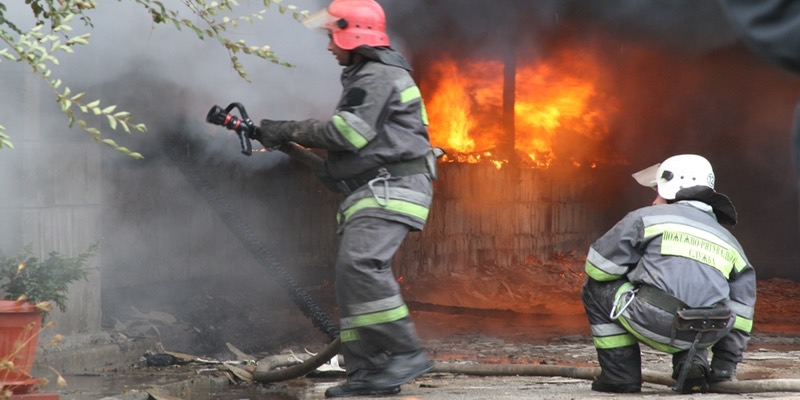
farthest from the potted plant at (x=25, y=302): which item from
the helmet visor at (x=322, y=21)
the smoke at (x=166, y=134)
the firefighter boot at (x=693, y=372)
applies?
the firefighter boot at (x=693, y=372)

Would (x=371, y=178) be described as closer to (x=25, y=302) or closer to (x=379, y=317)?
(x=379, y=317)

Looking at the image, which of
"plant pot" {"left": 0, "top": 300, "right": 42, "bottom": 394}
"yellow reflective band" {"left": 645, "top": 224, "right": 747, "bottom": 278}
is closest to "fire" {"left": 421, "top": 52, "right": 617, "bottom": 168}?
"yellow reflective band" {"left": 645, "top": 224, "right": 747, "bottom": 278}

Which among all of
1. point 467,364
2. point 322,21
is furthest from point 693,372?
Result: point 322,21

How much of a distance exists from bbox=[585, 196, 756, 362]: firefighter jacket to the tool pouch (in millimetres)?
44

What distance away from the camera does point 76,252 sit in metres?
6.52

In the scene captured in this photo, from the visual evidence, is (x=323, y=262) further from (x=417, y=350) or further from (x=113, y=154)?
(x=417, y=350)

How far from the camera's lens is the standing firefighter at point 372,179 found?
4449mm

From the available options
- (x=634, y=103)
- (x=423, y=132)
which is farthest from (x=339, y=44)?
(x=634, y=103)

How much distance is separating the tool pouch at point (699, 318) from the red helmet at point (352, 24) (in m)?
1.89

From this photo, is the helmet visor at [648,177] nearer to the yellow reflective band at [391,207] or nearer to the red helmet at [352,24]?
the yellow reflective band at [391,207]

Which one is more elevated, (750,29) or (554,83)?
(554,83)

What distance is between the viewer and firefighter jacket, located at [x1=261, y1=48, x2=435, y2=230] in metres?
4.52

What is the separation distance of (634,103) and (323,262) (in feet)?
21.8

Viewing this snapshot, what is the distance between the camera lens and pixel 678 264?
4.75 metres
